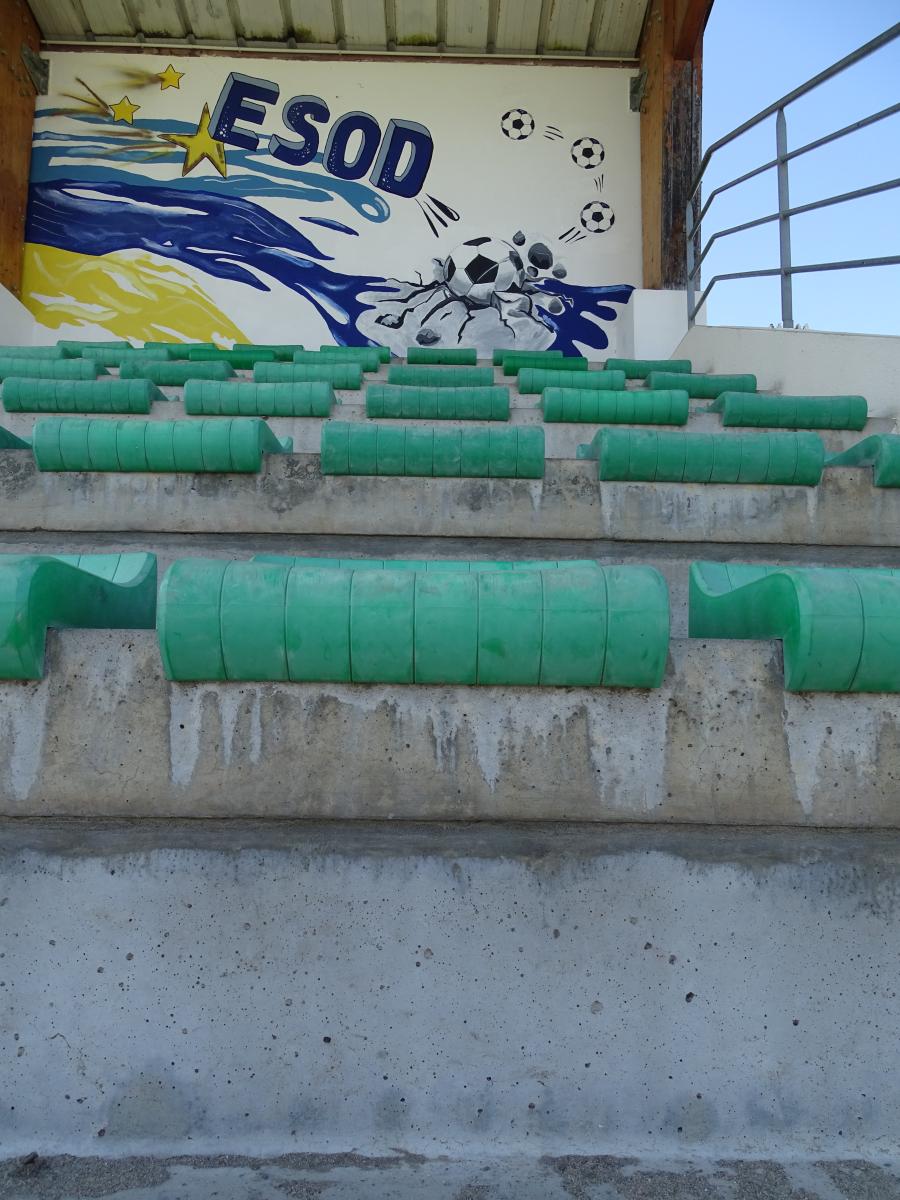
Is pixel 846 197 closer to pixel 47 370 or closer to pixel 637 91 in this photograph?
pixel 47 370

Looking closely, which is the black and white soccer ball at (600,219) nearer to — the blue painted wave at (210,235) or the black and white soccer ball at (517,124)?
the black and white soccer ball at (517,124)

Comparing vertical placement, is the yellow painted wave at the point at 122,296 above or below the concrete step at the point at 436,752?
above

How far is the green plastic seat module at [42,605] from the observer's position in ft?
3.42

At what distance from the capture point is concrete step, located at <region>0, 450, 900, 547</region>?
219cm

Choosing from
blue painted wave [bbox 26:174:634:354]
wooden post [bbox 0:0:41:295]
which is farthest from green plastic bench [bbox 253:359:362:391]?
wooden post [bbox 0:0:41:295]

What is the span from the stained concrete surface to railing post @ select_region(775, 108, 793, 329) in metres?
3.52

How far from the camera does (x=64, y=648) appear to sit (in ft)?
3.60

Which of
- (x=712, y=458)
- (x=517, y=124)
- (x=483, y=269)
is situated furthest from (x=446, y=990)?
(x=517, y=124)

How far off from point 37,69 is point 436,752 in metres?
8.28

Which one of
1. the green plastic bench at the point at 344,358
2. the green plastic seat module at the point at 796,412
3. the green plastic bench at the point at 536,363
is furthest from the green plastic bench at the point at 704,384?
the green plastic bench at the point at 344,358

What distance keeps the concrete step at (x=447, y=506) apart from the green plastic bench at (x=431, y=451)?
0.10 ft

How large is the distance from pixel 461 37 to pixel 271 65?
5.51ft

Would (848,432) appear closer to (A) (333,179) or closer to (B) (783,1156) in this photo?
(B) (783,1156)

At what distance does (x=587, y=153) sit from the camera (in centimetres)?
692
